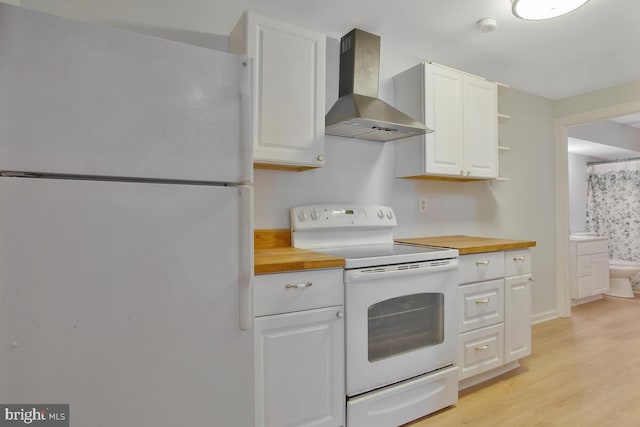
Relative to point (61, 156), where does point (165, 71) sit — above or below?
above

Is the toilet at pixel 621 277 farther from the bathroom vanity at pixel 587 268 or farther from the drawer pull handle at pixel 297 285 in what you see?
the drawer pull handle at pixel 297 285

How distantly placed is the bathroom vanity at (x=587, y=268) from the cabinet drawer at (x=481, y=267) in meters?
2.46

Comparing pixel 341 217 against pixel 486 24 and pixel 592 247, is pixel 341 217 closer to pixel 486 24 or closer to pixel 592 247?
pixel 486 24

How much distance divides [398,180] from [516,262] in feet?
3.25

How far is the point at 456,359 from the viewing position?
1.99 metres

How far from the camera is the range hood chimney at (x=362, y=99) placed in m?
1.94

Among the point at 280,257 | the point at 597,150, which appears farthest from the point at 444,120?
the point at 597,150

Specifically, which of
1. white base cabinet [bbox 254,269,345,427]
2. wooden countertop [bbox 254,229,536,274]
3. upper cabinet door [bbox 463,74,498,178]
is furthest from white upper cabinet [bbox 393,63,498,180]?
white base cabinet [bbox 254,269,345,427]

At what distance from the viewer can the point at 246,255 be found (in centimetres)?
123

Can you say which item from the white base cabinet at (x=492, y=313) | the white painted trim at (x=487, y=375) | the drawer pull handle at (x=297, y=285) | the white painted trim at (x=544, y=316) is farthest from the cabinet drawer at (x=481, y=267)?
the white painted trim at (x=544, y=316)

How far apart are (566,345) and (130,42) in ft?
11.8

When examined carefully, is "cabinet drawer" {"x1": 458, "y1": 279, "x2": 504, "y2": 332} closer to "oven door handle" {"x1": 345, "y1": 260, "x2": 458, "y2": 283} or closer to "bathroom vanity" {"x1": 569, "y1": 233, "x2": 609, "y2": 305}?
"oven door handle" {"x1": 345, "y1": 260, "x2": 458, "y2": 283}

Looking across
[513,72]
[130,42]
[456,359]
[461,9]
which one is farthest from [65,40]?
[513,72]

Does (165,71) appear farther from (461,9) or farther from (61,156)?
(461,9)
